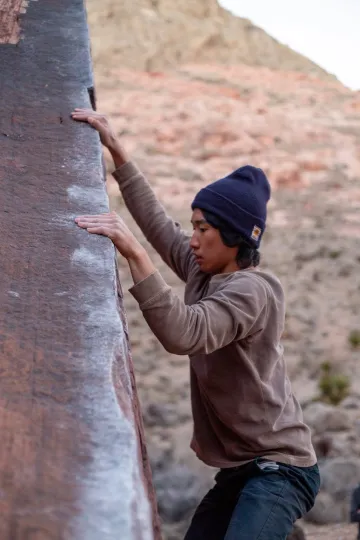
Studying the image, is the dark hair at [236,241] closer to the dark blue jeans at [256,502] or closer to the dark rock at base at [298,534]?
the dark blue jeans at [256,502]

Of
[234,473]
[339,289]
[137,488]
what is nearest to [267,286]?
[234,473]

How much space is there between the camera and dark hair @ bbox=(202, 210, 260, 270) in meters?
1.84

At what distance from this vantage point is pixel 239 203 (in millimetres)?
1860

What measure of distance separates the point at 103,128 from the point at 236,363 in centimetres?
69

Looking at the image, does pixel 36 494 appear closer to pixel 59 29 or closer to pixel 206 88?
pixel 59 29

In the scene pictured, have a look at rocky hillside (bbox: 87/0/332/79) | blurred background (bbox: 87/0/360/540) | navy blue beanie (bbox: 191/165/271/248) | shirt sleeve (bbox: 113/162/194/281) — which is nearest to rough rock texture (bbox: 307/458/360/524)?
blurred background (bbox: 87/0/360/540)

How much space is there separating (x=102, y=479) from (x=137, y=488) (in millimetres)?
38

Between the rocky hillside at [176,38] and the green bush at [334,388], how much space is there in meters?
11.0

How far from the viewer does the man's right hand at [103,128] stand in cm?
178

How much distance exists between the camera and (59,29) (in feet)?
7.26

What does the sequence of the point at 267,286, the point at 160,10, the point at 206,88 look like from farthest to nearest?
the point at 160,10 < the point at 206,88 < the point at 267,286

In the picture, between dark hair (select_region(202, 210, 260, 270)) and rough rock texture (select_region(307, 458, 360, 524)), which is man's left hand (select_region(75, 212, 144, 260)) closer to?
dark hair (select_region(202, 210, 260, 270))

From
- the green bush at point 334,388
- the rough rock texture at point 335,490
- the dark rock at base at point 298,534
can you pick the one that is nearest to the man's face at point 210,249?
the dark rock at base at point 298,534

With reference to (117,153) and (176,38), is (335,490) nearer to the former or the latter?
(117,153)
